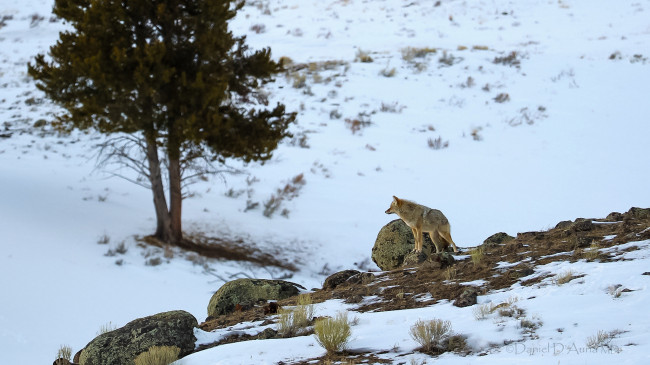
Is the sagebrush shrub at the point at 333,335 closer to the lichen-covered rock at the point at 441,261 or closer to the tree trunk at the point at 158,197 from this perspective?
the lichen-covered rock at the point at 441,261

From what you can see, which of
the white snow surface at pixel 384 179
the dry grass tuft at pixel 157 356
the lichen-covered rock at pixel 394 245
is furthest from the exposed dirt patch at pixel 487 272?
the dry grass tuft at pixel 157 356

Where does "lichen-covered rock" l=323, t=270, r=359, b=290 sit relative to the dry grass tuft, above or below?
above

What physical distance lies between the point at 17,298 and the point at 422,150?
12.9 meters

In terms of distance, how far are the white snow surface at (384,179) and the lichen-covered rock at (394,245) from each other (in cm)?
276

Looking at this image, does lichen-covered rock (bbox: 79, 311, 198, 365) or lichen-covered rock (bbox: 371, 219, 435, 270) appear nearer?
lichen-covered rock (bbox: 79, 311, 198, 365)

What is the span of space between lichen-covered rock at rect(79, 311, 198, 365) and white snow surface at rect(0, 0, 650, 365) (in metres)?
0.38

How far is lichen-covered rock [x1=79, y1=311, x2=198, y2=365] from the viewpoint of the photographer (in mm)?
5598

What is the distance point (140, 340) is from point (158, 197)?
27.0 ft

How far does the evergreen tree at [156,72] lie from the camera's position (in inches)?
458

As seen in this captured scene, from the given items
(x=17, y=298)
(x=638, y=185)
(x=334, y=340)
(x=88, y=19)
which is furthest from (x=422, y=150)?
(x=334, y=340)

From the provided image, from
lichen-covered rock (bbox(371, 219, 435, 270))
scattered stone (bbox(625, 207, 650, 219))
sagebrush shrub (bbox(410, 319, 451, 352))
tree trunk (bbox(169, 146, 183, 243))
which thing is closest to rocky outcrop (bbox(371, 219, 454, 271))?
lichen-covered rock (bbox(371, 219, 435, 270))

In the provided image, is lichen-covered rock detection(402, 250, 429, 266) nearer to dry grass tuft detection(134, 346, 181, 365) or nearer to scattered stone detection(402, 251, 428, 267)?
scattered stone detection(402, 251, 428, 267)

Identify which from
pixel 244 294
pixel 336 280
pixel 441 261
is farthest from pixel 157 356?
pixel 441 261

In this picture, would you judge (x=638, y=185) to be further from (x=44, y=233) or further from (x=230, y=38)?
(x=44, y=233)
